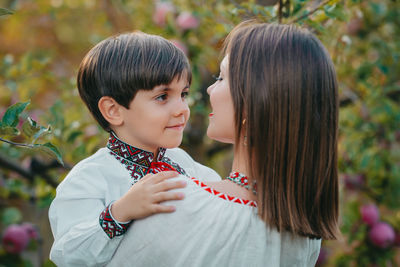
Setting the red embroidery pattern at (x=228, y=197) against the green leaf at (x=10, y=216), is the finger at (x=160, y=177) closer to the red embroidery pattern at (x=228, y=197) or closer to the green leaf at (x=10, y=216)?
the red embroidery pattern at (x=228, y=197)

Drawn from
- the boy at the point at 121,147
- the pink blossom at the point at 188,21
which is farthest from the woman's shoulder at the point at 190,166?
the pink blossom at the point at 188,21

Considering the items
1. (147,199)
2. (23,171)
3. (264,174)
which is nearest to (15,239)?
(23,171)

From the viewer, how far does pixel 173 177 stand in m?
1.01

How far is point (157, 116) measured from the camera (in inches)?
45.4

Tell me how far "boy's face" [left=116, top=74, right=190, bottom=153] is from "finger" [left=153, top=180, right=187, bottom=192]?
0.70 feet

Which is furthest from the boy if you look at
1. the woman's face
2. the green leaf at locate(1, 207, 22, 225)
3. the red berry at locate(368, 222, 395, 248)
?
the red berry at locate(368, 222, 395, 248)

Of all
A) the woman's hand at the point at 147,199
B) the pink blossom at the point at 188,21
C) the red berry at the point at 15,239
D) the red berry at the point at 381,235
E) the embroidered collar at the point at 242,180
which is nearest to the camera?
the woman's hand at the point at 147,199

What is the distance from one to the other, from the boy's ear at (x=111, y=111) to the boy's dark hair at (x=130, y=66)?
0.07 feet

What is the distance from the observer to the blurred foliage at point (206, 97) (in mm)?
1830

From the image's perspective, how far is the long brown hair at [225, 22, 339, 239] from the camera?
1020mm

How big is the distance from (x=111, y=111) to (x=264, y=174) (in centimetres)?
45

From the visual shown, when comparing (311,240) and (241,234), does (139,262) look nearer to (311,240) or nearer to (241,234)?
(241,234)

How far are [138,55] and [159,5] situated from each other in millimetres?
1223

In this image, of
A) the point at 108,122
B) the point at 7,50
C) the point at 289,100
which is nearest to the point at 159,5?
the point at 108,122
